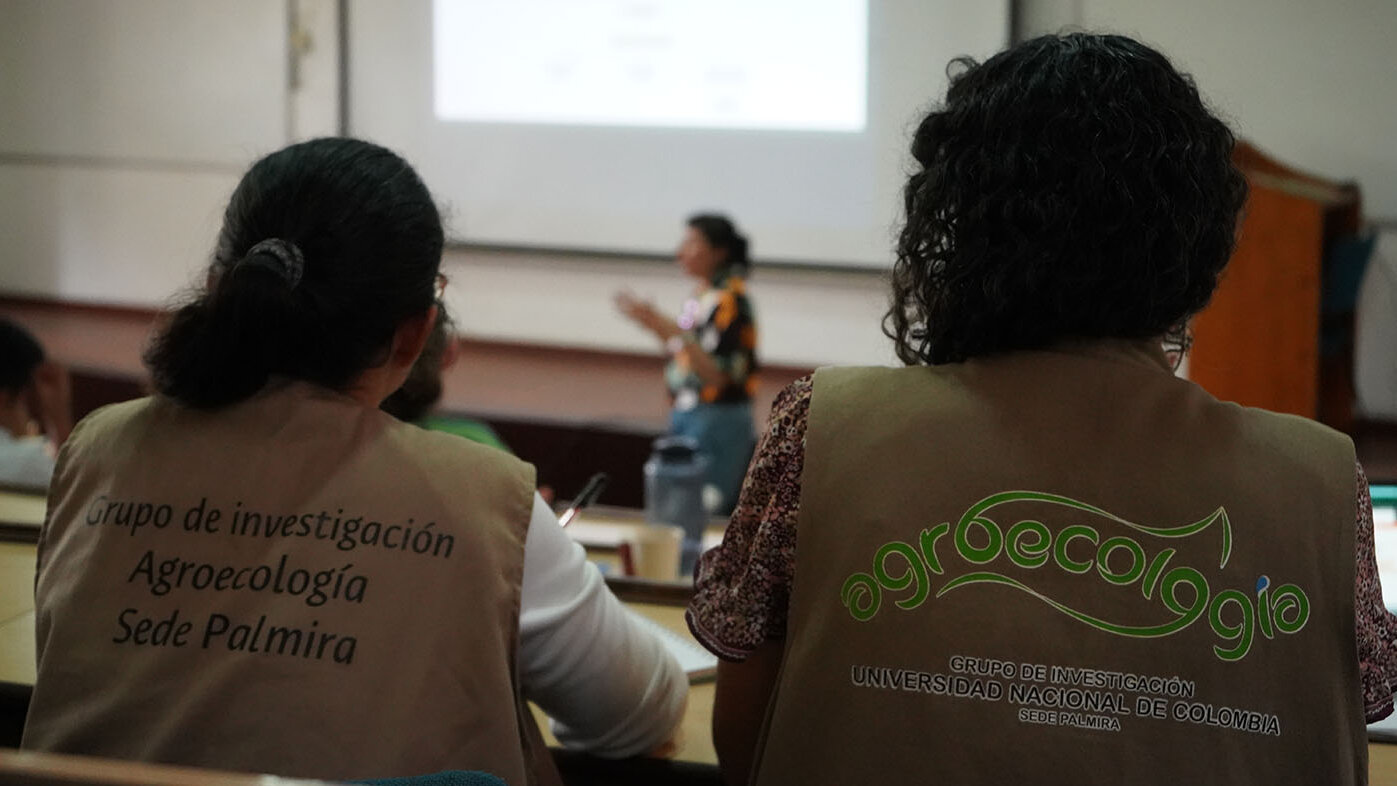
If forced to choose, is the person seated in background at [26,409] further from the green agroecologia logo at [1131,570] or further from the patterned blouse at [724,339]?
the patterned blouse at [724,339]

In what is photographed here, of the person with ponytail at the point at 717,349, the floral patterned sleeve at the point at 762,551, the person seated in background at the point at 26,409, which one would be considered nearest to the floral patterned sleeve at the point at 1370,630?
the floral patterned sleeve at the point at 762,551

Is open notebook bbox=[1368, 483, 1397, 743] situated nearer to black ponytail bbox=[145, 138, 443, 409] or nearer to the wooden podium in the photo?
black ponytail bbox=[145, 138, 443, 409]

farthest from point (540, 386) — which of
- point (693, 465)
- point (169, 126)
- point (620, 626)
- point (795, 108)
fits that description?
point (620, 626)

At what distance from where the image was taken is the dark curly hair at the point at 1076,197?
1.04 metres

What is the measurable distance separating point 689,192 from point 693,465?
4.07m

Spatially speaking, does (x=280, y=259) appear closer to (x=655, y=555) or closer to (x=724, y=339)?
(x=655, y=555)

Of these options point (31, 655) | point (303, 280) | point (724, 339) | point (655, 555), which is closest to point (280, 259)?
point (303, 280)

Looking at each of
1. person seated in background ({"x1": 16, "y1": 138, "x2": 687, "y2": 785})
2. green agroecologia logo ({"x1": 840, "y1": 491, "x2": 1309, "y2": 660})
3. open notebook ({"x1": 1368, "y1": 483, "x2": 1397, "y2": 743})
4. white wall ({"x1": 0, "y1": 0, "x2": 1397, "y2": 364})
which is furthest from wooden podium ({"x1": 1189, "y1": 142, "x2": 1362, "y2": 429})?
person seated in background ({"x1": 16, "y1": 138, "x2": 687, "y2": 785})

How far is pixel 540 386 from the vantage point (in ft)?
18.9

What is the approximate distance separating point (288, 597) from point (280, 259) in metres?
0.27

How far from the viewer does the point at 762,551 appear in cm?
109

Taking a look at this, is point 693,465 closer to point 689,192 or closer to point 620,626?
point 620,626

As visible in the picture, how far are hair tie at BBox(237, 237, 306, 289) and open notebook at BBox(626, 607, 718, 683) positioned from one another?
0.51 m

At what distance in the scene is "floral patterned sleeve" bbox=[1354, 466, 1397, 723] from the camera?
1.04 metres
